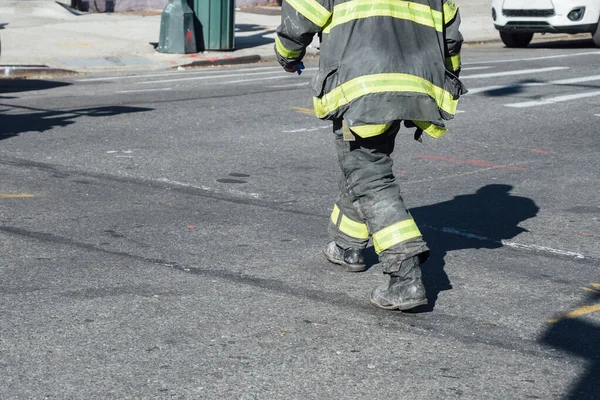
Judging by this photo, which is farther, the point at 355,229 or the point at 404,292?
the point at 355,229

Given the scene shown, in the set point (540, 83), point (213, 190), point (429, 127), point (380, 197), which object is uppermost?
point (429, 127)

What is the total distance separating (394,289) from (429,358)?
62 centimetres

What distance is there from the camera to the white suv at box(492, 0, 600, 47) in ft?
64.5

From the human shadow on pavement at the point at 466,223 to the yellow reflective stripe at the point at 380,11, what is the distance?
1401 mm

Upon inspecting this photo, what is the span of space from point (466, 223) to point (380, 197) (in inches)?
82.3

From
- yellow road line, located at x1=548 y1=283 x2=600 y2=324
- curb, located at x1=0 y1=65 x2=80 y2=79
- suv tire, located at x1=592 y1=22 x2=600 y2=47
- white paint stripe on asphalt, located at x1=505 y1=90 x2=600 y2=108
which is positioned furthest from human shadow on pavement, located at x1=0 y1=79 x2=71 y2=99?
suv tire, located at x1=592 y1=22 x2=600 y2=47

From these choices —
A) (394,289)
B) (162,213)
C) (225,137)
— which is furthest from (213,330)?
(225,137)

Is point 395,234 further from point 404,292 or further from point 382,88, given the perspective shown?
point 382,88

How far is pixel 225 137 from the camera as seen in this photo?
33.0ft

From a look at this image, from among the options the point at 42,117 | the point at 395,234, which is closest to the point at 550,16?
the point at 42,117

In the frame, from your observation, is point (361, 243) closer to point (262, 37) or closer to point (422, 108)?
point (422, 108)

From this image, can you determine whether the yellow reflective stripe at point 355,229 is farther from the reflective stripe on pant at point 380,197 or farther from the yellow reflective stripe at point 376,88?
the yellow reflective stripe at point 376,88

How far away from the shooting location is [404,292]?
4918 millimetres

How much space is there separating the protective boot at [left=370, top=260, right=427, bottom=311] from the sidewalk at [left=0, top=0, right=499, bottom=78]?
1151 cm
